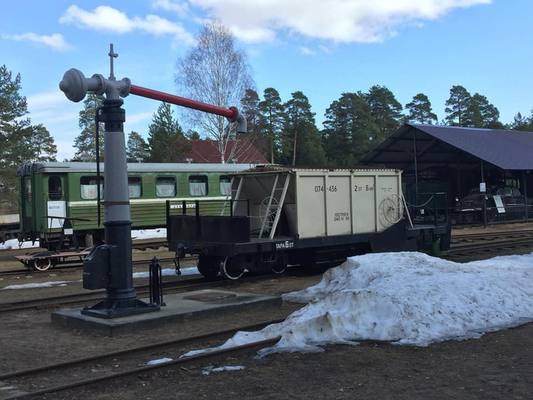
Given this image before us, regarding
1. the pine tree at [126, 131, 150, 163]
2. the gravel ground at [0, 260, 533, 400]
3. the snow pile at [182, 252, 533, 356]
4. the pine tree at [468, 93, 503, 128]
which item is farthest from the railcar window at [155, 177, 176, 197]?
the pine tree at [468, 93, 503, 128]

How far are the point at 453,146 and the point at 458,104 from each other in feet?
237

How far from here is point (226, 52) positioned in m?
42.8

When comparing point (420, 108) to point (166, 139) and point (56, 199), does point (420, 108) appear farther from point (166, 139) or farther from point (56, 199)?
point (56, 199)

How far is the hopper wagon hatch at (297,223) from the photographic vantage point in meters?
13.4

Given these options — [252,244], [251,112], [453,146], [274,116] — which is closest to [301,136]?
[274,116]

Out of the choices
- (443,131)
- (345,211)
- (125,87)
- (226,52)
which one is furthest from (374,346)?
(226,52)

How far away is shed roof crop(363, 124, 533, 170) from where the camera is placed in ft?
119

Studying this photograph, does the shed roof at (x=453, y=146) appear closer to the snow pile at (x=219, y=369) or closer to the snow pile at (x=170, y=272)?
the snow pile at (x=170, y=272)

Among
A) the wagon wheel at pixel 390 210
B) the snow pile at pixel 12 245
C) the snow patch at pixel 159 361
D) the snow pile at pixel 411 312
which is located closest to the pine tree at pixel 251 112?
the snow pile at pixel 12 245

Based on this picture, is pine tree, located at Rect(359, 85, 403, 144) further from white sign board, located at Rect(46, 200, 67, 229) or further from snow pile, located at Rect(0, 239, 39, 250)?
white sign board, located at Rect(46, 200, 67, 229)

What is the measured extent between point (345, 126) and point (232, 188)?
220 feet

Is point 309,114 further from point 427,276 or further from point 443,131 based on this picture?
point 427,276

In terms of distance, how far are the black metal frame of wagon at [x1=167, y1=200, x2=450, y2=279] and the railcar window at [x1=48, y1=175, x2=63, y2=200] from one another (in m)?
7.74

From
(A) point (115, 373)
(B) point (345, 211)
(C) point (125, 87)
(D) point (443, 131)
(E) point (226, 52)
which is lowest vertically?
(A) point (115, 373)
